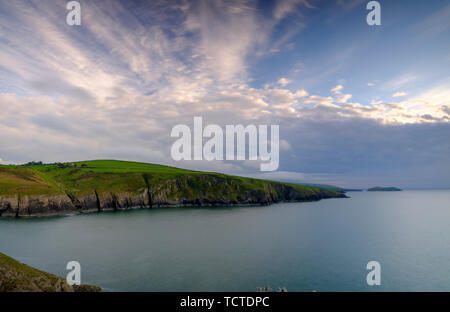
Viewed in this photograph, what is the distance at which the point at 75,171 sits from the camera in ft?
439

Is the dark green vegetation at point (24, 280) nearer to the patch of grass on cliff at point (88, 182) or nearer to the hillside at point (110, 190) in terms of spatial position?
the hillside at point (110, 190)

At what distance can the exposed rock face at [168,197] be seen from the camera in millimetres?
88062

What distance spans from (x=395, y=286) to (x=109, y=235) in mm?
64871

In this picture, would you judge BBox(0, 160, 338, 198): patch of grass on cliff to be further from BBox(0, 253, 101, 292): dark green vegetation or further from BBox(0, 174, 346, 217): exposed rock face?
BBox(0, 253, 101, 292): dark green vegetation

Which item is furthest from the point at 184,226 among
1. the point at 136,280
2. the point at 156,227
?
the point at 136,280

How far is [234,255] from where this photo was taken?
42.4 metres

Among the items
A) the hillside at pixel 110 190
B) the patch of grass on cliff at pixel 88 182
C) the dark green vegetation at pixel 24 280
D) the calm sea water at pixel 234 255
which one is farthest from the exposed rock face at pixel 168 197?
the dark green vegetation at pixel 24 280

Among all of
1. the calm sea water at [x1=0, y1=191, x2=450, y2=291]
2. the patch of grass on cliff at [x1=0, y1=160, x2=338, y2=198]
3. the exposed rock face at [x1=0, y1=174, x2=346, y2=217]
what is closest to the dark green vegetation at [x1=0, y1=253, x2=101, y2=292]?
the calm sea water at [x1=0, y1=191, x2=450, y2=291]

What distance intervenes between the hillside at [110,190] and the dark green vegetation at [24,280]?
3539 inches

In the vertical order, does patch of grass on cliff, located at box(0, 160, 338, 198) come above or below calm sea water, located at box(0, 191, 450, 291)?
above

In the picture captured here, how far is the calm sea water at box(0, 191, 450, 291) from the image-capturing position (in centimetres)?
3091

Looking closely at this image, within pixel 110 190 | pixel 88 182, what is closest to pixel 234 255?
pixel 110 190

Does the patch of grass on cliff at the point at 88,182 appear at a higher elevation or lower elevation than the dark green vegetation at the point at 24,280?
higher

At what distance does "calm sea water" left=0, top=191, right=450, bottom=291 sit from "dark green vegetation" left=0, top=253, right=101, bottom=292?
341 inches
